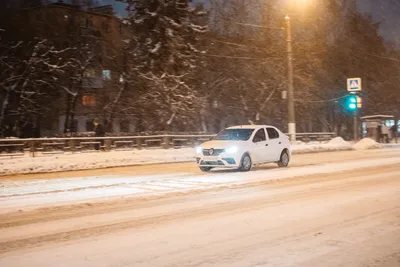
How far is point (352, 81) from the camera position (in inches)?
1362

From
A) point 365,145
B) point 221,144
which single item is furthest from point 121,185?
point 365,145

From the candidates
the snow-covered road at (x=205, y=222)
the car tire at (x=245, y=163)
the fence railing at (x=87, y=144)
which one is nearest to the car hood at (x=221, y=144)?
the car tire at (x=245, y=163)

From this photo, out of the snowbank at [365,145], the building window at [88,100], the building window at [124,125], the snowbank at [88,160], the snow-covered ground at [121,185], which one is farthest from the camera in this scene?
the building window at [88,100]

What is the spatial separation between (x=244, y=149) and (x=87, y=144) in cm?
1233

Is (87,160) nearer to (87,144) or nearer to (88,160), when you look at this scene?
(88,160)

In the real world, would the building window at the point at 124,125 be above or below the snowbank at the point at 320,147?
above

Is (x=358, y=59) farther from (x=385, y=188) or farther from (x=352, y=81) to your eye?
(x=385, y=188)

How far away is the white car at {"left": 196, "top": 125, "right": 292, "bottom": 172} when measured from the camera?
18.7 m

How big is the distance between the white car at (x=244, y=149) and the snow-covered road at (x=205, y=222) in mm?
2197

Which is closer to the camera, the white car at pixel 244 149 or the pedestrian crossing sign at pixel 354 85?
the white car at pixel 244 149

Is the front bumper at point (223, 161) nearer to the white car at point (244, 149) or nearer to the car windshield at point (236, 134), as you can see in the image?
the white car at point (244, 149)

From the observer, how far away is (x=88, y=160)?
24391mm

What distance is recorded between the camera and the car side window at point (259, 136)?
1972 centimetres

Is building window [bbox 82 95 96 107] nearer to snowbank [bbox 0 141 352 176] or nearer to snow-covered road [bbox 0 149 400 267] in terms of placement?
snowbank [bbox 0 141 352 176]
